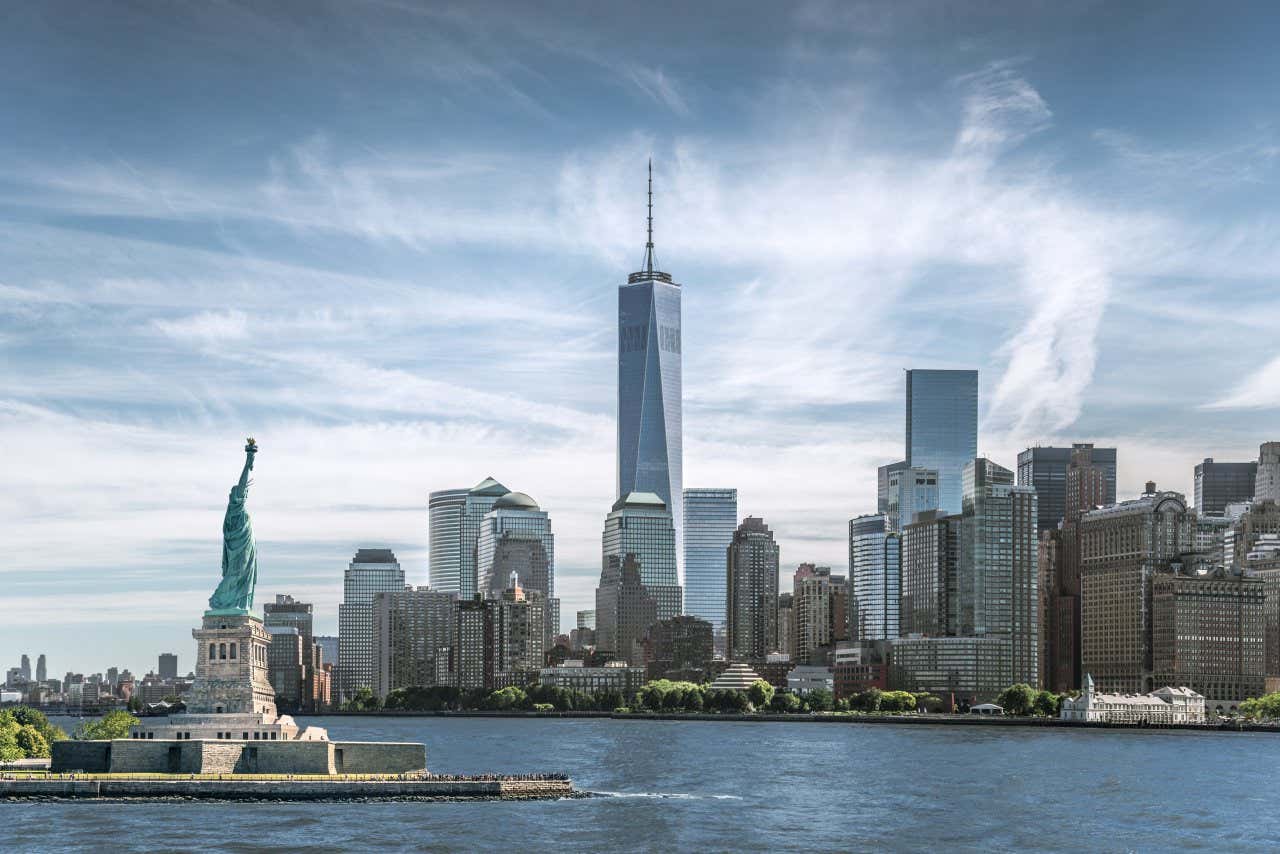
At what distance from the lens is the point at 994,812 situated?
469ft

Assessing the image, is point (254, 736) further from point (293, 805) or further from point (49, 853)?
point (49, 853)

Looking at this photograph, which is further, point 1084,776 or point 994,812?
point 1084,776

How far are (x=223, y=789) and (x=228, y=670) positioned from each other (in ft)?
45.6

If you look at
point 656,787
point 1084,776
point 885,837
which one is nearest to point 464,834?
point 885,837

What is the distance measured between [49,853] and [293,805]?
88.6 ft

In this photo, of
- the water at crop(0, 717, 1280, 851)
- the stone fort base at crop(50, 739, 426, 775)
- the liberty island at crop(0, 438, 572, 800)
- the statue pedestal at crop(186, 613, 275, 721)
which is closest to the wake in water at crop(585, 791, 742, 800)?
the water at crop(0, 717, 1280, 851)

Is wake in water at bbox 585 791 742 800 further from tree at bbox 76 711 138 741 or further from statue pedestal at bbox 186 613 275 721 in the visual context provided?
tree at bbox 76 711 138 741

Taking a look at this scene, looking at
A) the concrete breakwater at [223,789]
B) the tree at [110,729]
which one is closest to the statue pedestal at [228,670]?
A: the concrete breakwater at [223,789]

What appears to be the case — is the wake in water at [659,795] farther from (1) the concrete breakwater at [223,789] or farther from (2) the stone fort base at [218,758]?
(2) the stone fort base at [218,758]

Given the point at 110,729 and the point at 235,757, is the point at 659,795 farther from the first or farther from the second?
the point at 110,729

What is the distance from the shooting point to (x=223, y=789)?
5300 inches

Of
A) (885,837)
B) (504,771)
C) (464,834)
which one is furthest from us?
(504,771)

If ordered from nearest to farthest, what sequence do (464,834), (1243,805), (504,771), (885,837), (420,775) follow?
(464,834) < (885,837) < (420,775) < (1243,805) < (504,771)

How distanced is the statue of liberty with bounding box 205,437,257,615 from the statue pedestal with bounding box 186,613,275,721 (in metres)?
1.07
